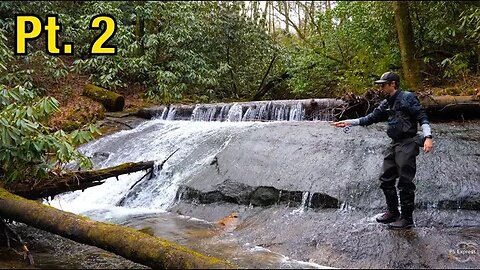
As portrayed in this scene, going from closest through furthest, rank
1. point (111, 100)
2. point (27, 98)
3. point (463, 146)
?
point (27, 98)
point (463, 146)
point (111, 100)

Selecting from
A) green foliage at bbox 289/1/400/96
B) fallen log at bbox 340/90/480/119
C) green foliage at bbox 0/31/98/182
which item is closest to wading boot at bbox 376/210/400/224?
green foliage at bbox 0/31/98/182

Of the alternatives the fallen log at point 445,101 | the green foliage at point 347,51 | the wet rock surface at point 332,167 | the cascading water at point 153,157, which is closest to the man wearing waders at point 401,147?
the wet rock surface at point 332,167

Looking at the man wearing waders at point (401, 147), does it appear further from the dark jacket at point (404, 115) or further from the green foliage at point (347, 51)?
the green foliage at point (347, 51)

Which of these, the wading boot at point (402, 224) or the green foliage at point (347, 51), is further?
the green foliage at point (347, 51)

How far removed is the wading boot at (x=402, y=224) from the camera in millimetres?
4816

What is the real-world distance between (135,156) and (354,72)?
6.41 meters

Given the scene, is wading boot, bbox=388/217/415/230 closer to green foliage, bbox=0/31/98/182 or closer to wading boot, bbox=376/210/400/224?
wading boot, bbox=376/210/400/224

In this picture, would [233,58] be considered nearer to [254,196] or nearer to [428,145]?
[254,196]

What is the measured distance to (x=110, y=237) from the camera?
4008mm

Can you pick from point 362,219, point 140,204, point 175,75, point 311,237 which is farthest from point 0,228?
point 175,75

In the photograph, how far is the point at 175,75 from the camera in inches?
592

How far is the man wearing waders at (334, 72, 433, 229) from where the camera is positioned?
470 centimetres

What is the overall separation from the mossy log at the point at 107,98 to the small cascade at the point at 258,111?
103 cm

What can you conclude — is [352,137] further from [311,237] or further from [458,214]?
[311,237]
